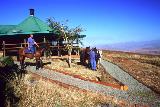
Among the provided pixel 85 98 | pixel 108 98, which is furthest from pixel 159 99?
pixel 85 98

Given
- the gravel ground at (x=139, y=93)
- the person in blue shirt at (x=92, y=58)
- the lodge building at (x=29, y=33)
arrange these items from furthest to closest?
the lodge building at (x=29, y=33), the person in blue shirt at (x=92, y=58), the gravel ground at (x=139, y=93)

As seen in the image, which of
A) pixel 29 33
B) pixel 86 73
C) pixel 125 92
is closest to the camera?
pixel 125 92

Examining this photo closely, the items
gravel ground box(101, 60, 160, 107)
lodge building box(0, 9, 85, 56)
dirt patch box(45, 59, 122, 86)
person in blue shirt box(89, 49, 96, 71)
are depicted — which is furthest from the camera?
lodge building box(0, 9, 85, 56)

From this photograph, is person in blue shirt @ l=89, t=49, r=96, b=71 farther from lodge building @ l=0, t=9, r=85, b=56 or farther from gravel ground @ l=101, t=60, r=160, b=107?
lodge building @ l=0, t=9, r=85, b=56

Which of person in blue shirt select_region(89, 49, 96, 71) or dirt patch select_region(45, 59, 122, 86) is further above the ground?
person in blue shirt select_region(89, 49, 96, 71)

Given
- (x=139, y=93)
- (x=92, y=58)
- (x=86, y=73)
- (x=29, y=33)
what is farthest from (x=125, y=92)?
(x=29, y=33)

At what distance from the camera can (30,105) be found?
10461mm

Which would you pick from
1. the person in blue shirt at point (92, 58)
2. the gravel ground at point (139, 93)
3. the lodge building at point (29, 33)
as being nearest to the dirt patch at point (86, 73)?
the person in blue shirt at point (92, 58)

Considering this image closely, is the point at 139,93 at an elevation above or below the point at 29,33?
below

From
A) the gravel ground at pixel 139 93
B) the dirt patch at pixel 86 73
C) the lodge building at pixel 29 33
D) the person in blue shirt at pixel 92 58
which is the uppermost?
the lodge building at pixel 29 33

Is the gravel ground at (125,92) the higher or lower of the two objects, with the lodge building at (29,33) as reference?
lower

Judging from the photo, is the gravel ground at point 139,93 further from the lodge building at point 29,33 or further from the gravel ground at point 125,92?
the lodge building at point 29,33

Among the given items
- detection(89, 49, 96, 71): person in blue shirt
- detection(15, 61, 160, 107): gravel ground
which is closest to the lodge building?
detection(89, 49, 96, 71): person in blue shirt

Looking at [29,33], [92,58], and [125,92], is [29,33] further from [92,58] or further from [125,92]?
[125,92]
